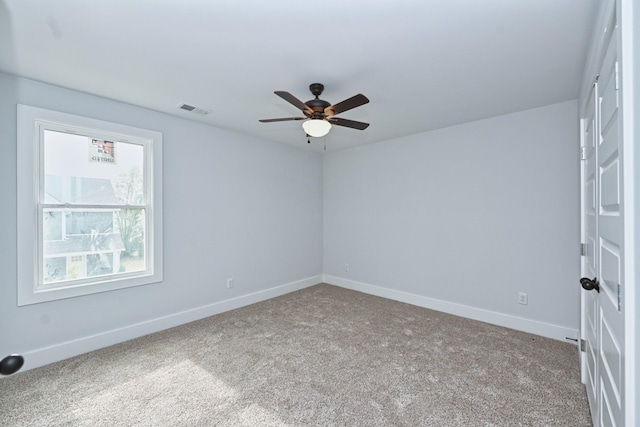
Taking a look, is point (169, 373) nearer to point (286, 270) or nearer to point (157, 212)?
point (157, 212)

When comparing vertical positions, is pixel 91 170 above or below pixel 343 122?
below

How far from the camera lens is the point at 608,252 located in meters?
1.34

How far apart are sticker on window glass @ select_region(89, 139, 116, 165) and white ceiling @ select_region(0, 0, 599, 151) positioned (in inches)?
18.2

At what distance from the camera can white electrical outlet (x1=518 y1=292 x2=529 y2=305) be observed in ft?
10.5

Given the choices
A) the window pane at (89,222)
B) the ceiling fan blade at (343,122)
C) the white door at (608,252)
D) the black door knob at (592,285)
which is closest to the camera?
the white door at (608,252)

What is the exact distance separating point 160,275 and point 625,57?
3.83m

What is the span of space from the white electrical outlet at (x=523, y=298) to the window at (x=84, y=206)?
403 cm

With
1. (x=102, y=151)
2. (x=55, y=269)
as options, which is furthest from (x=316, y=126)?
(x=55, y=269)

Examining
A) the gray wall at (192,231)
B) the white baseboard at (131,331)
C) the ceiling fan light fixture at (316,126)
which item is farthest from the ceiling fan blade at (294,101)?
the white baseboard at (131,331)

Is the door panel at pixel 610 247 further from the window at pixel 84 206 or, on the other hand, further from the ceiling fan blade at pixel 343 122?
the window at pixel 84 206

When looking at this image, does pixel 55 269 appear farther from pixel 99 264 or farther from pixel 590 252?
pixel 590 252

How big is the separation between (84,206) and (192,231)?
1.08 metres

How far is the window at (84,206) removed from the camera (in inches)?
97.0

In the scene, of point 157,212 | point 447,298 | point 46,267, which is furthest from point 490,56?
point 46,267
